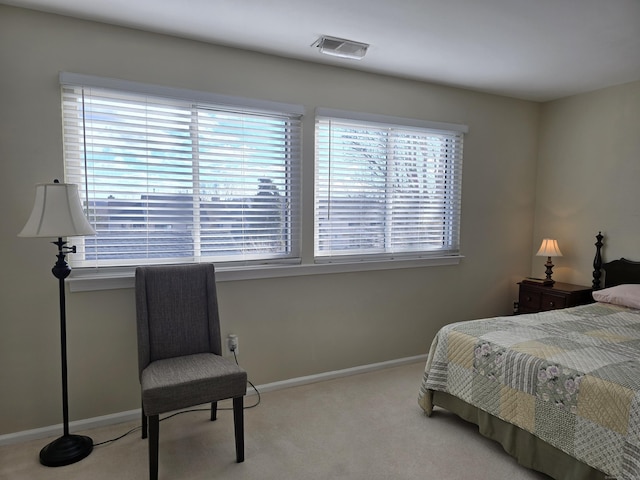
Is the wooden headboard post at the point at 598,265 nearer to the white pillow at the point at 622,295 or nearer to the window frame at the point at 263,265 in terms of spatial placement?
the white pillow at the point at 622,295

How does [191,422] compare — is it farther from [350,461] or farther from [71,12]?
[71,12]

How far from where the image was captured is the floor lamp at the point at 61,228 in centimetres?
213

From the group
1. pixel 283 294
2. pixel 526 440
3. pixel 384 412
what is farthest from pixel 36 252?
pixel 526 440

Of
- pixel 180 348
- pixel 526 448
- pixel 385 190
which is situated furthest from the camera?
pixel 385 190

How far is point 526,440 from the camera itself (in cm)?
220

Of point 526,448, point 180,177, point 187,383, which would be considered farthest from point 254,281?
point 526,448

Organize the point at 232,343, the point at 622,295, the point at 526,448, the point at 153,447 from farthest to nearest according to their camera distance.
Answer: the point at 622,295 < the point at 232,343 < the point at 526,448 < the point at 153,447

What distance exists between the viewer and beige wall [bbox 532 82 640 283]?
3684 millimetres

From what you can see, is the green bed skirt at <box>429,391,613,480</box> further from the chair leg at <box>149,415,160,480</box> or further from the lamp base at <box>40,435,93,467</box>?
the lamp base at <box>40,435,93,467</box>

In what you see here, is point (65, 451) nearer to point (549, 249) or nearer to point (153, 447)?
point (153, 447)

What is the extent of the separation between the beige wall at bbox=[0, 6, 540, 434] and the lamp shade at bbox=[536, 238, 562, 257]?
343mm

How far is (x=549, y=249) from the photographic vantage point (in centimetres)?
402

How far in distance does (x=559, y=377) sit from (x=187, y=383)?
1.84 m

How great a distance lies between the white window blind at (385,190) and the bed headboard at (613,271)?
1247 mm
